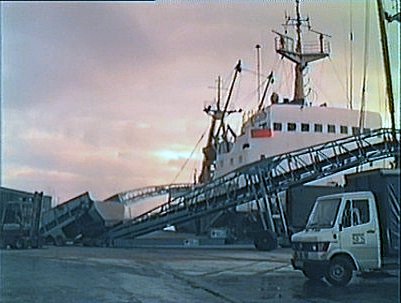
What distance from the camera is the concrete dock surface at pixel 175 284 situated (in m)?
11.4

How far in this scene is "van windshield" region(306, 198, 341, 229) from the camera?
13469mm

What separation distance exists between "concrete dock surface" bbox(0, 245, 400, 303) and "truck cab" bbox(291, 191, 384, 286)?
370 mm

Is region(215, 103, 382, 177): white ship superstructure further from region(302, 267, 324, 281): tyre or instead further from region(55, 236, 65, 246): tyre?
region(302, 267, 324, 281): tyre

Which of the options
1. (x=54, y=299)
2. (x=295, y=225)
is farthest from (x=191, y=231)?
(x=54, y=299)

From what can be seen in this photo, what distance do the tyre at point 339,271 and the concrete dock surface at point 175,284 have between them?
0.61 feet

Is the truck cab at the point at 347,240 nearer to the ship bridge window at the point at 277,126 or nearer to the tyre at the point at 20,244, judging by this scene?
the tyre at the point at 20,244

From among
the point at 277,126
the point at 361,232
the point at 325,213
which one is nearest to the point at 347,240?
the point at 361,232

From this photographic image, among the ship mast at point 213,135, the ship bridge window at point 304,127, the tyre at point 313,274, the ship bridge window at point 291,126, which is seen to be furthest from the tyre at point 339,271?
the ship mast at point 213,135

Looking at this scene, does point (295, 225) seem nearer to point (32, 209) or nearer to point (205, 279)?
point (205, 279)

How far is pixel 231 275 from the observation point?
15.7 metres

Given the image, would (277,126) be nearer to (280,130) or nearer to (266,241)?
(280,130)

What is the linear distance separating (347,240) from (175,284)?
139 inches

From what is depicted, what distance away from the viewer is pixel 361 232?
13094 mm

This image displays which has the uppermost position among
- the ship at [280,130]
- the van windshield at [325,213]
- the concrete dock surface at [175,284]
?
the ship at [280,130]
